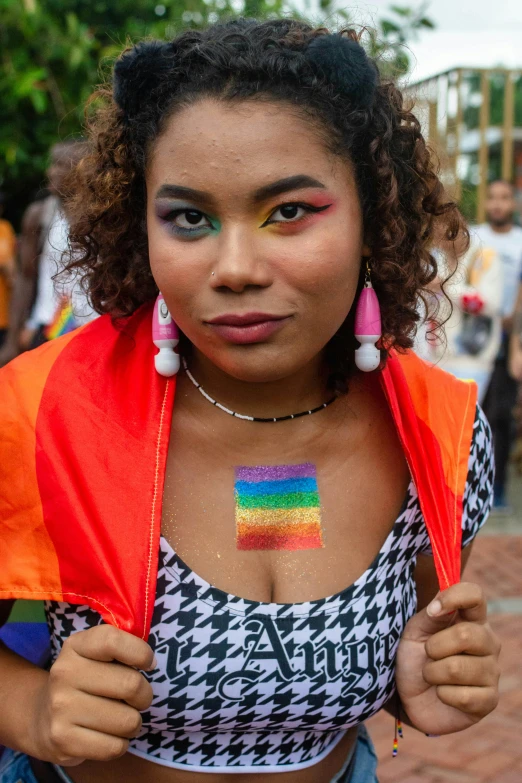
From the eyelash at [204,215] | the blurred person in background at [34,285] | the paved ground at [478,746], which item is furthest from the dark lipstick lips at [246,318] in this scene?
the blurred person in background at [34,285]

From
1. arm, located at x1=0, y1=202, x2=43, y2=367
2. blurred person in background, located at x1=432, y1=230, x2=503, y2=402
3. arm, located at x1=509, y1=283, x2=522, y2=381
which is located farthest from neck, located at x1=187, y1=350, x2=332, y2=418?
arm, located at x1=509, y1=283, x2=522, y2=381

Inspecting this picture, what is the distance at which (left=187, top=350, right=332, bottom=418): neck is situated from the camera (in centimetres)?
173

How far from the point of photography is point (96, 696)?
4.55 feet

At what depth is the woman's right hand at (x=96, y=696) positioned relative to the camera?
54.0 inches

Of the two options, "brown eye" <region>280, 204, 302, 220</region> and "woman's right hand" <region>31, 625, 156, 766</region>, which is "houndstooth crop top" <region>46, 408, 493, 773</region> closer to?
"woman's right hand" <region>31, 625, 156, 766</region>

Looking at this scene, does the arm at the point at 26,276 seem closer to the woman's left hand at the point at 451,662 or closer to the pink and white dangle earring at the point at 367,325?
the pink and white dangle earring at the point at 367,325

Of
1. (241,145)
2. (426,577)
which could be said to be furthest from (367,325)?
(426,577)

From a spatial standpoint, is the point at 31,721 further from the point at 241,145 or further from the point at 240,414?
the point at 241,145

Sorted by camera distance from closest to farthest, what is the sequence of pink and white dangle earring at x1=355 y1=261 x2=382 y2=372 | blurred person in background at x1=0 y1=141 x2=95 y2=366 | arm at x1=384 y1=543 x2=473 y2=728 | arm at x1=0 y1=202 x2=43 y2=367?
pink and white dangle earring at x1=355 y1=261 x2=382 y2=372
arm at x1=384 y1=543 x2=473 y2=728
blurred person in background at x1=0 y1=141 x2=95 y2=366
arm at x1=0 y1=202 x2=43 y2=367

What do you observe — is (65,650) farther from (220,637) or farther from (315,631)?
(315,631)

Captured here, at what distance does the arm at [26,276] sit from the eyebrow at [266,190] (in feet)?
11.5

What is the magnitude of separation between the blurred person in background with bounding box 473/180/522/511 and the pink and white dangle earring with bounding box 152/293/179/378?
486 centimetres

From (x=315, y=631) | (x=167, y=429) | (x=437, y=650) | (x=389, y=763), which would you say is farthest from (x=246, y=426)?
(x=389, y=763)

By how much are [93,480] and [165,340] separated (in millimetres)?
312
